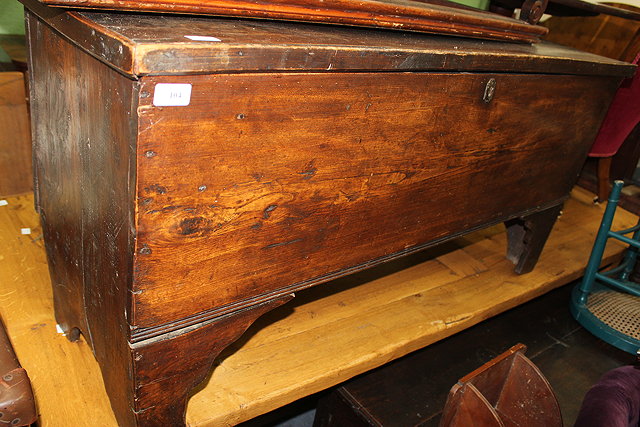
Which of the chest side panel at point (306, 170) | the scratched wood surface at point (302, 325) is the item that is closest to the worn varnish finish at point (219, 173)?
the chest side panel at point (306, 170)

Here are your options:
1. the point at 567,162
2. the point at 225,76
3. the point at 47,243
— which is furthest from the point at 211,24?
the point at 567,162

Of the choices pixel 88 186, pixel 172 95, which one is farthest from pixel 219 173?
pixel 88 186

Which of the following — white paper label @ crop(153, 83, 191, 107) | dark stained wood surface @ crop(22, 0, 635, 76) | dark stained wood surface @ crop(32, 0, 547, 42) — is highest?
dark stained wood surface @ crop(32, 0, 547, 42)

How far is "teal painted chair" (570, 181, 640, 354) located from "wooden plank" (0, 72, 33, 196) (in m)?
2.10

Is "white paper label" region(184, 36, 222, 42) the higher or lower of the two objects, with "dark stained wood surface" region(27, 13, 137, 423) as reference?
higher

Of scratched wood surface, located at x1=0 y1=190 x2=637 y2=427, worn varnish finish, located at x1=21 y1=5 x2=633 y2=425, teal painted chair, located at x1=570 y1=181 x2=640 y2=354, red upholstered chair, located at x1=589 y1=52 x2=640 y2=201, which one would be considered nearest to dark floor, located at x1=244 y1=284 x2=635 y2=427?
teal painted chair, located at x1=570 y1=181 x2=640 y2=354

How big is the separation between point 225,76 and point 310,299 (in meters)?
1.01

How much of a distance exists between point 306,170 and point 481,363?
1187 millimetres

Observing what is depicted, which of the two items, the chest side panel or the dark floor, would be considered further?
the dark floor

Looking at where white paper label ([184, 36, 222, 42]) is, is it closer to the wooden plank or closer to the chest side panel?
the chest side panel

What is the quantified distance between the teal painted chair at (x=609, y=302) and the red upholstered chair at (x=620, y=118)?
1.63 feet

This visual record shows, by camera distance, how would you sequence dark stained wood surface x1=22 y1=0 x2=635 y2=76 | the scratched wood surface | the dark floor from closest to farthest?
dark stained wood surface x1=22 y1=0 x2=635 y2=76 < the scratched wood surface < the dark floor

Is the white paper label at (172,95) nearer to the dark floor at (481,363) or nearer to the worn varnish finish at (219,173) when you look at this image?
the worn varnish finish at (219,173)

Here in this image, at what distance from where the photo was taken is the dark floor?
5.76ft
